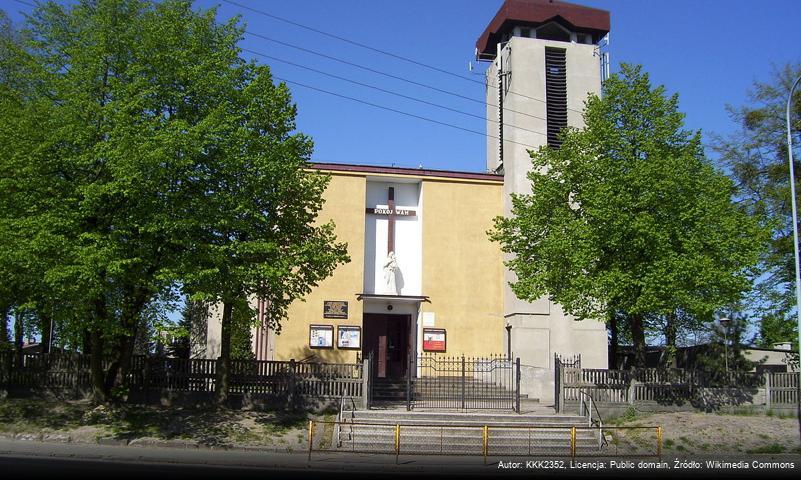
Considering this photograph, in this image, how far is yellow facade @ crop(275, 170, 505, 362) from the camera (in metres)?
27.6

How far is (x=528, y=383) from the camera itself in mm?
24734

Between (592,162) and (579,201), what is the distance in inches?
51.5

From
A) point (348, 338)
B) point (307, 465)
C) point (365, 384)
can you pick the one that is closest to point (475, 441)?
point (365, 384)

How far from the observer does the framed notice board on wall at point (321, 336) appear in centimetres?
2720

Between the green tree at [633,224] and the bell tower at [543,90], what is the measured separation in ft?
18.8

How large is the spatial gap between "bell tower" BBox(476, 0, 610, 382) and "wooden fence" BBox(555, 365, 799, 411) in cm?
589

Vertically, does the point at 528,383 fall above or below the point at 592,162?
below

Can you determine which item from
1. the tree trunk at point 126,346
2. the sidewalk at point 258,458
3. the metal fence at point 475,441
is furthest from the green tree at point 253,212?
the metal fence at point 475,441

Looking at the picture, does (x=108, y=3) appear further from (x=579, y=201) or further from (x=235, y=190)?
(x=579, y=201)

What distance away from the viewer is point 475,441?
18.4 metres

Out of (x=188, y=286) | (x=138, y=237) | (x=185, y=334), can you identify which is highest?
(x=138, y=237)

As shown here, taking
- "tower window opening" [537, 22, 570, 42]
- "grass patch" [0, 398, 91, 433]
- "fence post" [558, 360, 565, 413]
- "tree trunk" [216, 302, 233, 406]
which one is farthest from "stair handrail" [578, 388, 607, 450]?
"tower window opening" [537, 22, 570, 42]

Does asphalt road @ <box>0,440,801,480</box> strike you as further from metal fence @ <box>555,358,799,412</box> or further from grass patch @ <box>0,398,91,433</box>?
metal fence @ <box>555,358,799,412</box>

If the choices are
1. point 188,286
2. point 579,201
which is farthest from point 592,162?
point 188,286
